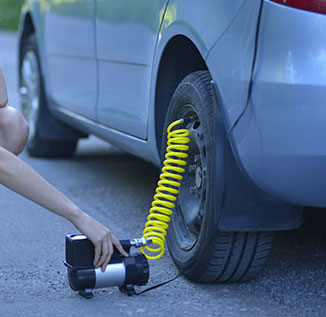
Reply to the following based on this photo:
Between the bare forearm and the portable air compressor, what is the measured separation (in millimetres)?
162

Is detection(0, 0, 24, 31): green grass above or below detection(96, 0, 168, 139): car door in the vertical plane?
below

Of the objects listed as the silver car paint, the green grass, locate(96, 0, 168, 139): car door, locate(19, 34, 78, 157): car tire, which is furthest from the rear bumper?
the green grass

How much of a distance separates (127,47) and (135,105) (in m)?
0.27

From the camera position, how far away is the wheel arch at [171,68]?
3158 mm

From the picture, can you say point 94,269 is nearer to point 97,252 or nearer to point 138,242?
point 97,252

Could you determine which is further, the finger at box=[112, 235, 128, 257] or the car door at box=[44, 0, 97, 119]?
the car door at box=[44, 0, 97, 119]

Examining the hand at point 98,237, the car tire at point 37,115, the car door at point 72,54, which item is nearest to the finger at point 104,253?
the hand at point 98,237

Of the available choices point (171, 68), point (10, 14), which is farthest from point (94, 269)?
point (10, 14)

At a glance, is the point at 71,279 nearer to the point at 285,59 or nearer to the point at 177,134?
the point at 177,134

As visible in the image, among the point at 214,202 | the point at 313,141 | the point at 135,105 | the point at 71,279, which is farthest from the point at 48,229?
the point at 313,141

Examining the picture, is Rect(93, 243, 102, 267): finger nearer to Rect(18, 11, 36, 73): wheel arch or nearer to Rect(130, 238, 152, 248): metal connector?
Rect(130, 238, 152, 248): metal connector

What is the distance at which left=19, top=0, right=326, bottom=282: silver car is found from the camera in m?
2.39

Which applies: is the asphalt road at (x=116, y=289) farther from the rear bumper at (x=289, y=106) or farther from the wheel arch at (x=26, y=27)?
the wheel arch at (x=26, y=27)

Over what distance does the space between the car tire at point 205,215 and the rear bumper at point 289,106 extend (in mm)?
199
